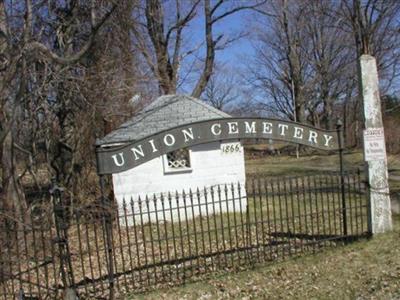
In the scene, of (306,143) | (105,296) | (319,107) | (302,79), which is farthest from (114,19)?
(319,107)

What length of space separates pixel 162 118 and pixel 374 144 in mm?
7129

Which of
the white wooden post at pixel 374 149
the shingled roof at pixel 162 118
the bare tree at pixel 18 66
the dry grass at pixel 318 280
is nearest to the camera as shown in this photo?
the dry grass at pixel 318 280

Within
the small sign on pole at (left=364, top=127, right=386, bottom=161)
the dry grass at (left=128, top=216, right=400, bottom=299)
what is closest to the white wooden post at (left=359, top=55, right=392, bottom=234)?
the small sign on pole at (left=364, top=127, right=386, bottom=161)

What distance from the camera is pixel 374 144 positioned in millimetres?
7770

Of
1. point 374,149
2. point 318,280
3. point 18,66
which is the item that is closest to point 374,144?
point 374,149

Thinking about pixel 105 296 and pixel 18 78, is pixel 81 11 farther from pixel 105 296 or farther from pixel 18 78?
pixel 105 296

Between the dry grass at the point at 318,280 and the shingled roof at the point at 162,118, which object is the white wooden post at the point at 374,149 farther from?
the shingled roof at the point at 162,118

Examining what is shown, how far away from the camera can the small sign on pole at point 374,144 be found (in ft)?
25.3

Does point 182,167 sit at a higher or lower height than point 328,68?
lower

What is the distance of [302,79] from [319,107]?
588cm

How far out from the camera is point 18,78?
9688 mm

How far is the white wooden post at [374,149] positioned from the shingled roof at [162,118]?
543 centimetres

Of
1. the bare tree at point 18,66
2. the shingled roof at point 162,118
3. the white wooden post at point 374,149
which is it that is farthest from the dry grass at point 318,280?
the shingled roof at point 162,118

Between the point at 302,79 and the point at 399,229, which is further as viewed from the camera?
the point at 302,79
